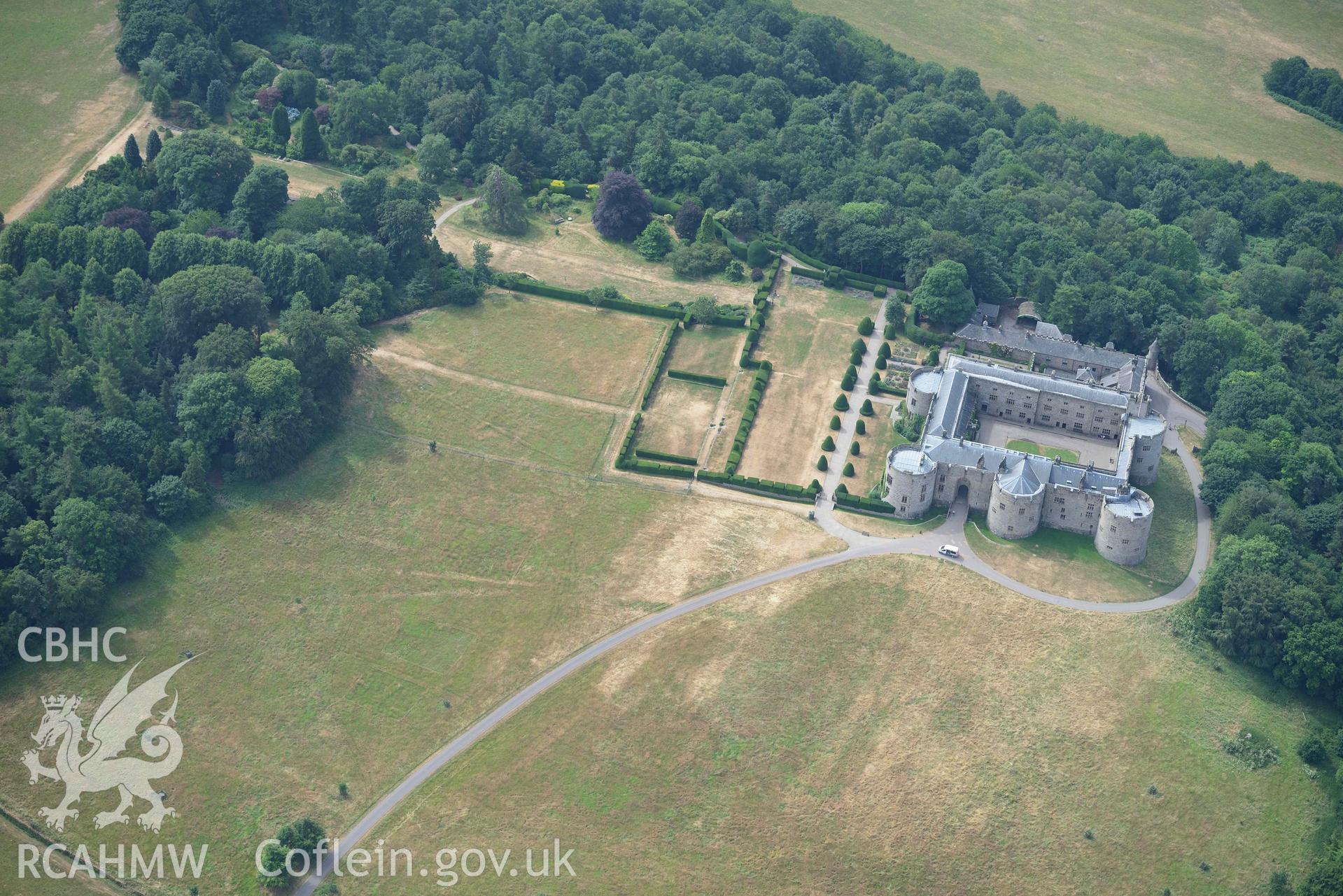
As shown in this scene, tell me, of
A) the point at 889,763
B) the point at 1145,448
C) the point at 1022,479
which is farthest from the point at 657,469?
the point at 1145,448

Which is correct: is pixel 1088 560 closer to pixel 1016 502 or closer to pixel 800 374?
pixel 1016 502

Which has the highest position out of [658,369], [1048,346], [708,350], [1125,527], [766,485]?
[1048,346]

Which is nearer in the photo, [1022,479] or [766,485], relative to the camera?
[1022,479]

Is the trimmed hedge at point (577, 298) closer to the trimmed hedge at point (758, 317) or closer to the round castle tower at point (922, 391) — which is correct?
the trimmed hedge at point (758, 317)

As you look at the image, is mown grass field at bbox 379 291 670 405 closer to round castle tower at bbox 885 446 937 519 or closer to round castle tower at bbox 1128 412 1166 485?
round castle tower at bbox 885 446 937 519

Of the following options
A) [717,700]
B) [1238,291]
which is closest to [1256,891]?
[717,700]

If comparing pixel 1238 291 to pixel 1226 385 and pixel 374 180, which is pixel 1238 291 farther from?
pixel 374 180
